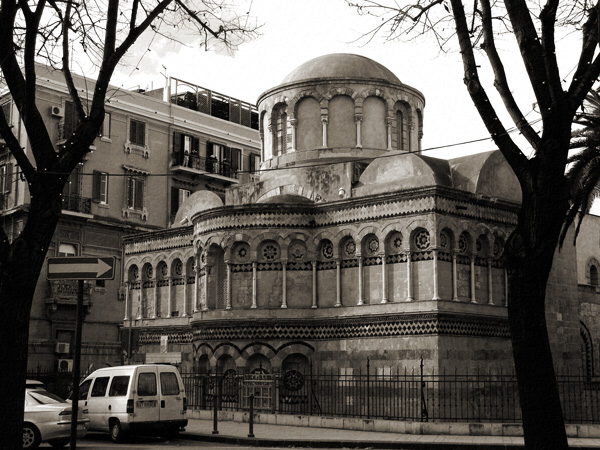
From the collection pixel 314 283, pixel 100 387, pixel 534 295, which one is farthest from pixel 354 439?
pixel 534 295

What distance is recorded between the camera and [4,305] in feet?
29.5

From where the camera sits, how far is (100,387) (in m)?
17.7

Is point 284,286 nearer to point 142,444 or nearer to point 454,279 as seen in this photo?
point 454,279

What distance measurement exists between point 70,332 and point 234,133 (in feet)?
46.2

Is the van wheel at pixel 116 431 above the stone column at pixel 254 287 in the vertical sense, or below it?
below

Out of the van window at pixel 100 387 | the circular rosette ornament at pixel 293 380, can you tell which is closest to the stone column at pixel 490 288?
the circular rosette ornament at pixel 293 380

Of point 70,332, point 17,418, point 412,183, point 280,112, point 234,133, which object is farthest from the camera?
point 234,133

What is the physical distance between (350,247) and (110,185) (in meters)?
16.6

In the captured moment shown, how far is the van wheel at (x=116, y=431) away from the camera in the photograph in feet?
55.1

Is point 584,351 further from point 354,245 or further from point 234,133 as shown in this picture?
point 234,133

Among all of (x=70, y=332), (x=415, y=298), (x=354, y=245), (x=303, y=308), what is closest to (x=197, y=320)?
(x=303, y=308)

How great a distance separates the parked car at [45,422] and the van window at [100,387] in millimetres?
1879

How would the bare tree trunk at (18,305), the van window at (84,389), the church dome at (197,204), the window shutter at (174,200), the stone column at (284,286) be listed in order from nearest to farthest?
1. the bare tree trunk at (18,305)
2. the van window at (84,389)
3. the stone column at (284,286)
4. the church dome at (197,204)
5. the window shutter at (174,200)

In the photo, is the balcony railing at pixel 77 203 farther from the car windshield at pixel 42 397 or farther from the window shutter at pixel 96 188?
the car windshield at pixel 42 397
